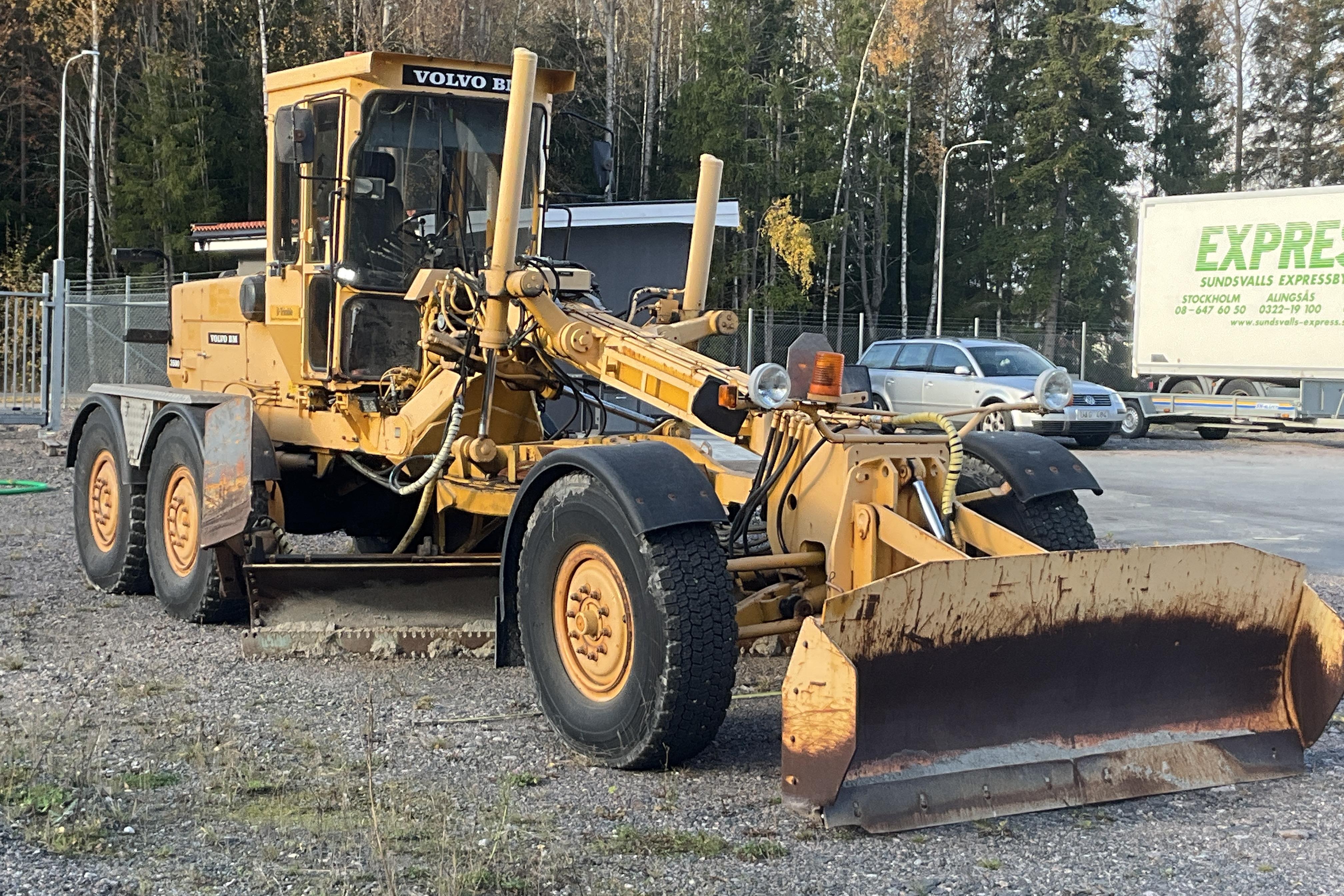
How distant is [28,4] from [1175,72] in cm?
3874

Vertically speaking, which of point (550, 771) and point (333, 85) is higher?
point (333, 85)

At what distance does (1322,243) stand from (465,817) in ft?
74.3

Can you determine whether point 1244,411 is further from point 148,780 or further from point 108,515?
point 148,780

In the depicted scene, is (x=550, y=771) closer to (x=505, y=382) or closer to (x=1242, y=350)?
(x=505, y=382)

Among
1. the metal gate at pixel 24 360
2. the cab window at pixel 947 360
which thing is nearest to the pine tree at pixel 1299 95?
the cab window at pixel 947 360

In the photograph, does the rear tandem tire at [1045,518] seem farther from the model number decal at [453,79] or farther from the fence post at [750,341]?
the fence post at [750,341]

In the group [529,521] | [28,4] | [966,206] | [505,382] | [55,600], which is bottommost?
[55,600]

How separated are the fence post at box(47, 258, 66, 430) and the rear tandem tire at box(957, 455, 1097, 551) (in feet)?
44.4

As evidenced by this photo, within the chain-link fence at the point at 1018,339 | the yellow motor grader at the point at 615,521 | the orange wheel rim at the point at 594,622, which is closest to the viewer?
the yellow motor grader at the point at 615,521

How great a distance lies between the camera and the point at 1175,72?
53656mm

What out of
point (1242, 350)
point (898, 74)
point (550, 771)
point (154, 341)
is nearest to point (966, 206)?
point (898, 74)

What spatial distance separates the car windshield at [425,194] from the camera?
7559mm

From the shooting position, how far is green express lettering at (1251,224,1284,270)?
24516 mm

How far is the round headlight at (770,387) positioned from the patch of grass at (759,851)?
6.09 ft
